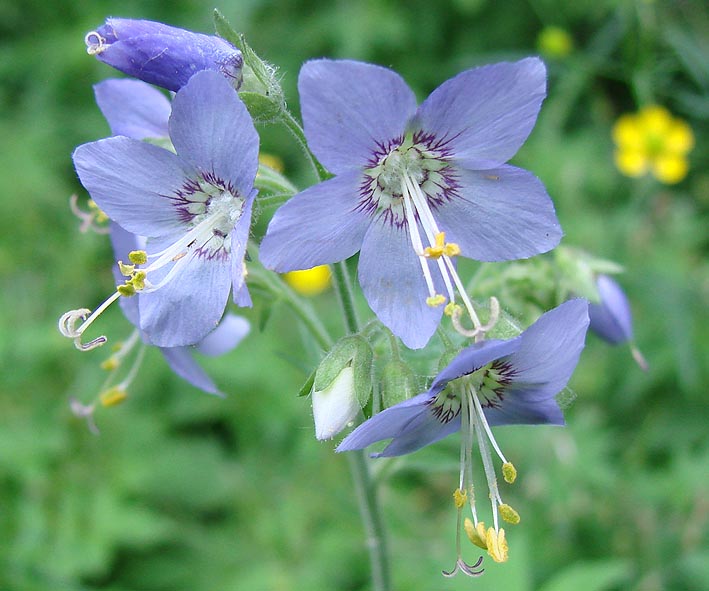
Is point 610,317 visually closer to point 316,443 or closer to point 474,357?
point 474,357

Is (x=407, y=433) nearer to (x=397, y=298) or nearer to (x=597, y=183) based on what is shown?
(x=397, y=298)

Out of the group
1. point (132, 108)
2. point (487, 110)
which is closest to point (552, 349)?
point (487, 110)

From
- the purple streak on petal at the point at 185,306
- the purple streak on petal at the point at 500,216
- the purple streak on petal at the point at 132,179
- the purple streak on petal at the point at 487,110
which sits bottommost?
the purple streak on petal at the point at 500,216

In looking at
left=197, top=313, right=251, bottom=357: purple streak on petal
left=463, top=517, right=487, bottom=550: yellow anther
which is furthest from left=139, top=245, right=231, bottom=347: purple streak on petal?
left=463, top=517, right=487, bottom=550: yellow anther

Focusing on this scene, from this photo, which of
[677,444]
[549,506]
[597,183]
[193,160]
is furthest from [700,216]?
[193,160]

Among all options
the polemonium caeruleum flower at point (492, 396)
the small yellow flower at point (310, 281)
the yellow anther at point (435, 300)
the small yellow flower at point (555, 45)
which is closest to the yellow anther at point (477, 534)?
the polemonium caeruleum flower at point (492, 396)

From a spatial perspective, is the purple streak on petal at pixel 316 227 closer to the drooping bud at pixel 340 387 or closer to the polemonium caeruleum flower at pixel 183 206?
the polemonium caeruleum flower at pixel 183 206
